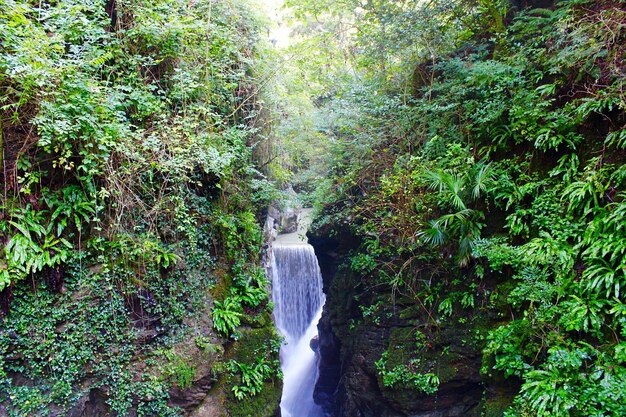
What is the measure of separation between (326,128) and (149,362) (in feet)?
23.8

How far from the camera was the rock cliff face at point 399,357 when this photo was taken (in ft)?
19.0

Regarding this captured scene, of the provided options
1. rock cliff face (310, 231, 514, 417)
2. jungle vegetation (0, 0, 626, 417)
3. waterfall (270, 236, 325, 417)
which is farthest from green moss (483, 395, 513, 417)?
waterfall (270, 236, 325, 417)

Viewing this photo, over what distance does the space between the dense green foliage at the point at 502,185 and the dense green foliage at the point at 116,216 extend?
9.67ft

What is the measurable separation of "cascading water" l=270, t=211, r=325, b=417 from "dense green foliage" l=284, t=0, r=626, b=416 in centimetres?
492

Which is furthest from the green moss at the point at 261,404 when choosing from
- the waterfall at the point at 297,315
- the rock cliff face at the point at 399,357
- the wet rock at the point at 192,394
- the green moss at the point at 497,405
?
the waterfall at the point at 297,315

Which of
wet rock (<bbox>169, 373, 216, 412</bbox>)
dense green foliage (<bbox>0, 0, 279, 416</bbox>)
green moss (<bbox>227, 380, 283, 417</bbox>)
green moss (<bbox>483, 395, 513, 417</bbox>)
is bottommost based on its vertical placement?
green moss (<bbox>227, 380, 283, 417</bbox>)

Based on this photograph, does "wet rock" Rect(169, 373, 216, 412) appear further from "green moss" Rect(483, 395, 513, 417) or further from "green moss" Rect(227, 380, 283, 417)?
"green moss" Rect(483, 395, 513, 417)

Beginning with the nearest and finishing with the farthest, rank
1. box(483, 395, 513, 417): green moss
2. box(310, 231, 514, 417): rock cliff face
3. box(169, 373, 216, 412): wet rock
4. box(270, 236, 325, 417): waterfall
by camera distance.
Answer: box(483, 395, 513, 417): green moss
box(169, 373, 216, 412): wet rock
box(310, 231, 514, 417): rock cliff face
box(270, 236, 325, 417): waterfall

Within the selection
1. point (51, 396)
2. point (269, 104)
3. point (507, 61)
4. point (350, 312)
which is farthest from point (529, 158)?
point (51, 396)

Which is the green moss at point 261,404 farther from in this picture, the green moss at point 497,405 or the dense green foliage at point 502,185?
the green moss at point 497,405

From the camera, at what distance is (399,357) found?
6391mm

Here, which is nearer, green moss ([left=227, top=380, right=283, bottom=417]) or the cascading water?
green moss ([left=227, top=380, right=283, bottom=417])

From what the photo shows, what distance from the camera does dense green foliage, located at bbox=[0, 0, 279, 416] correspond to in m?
4.45

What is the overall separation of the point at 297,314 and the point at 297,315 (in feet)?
0.12
